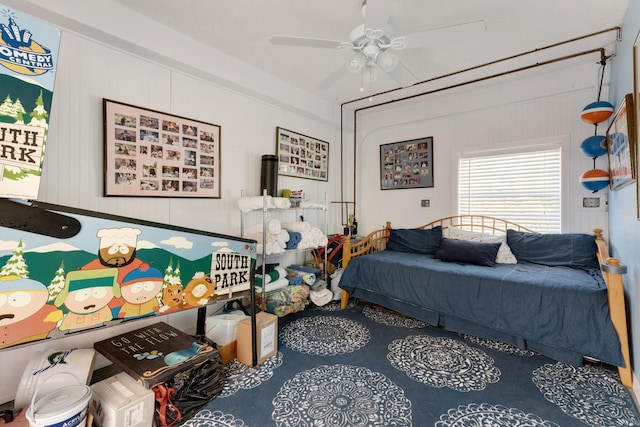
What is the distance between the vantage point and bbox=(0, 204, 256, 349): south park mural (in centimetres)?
113

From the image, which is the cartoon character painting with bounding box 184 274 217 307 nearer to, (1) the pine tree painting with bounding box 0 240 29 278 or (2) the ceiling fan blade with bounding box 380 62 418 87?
(1) the pine tree painting with bounding box 0 240 29 278

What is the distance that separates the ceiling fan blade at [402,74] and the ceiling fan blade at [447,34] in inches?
8.4

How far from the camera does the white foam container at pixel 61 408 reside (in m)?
1.15

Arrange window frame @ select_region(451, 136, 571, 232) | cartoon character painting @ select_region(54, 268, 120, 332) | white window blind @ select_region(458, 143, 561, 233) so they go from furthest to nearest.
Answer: white window blind @ select_region(458, 143, 561, 233) < window frame @ select_region(451, 136, 571, 232) < cartoon character painting @ select_region(54, 268, 120, 332)

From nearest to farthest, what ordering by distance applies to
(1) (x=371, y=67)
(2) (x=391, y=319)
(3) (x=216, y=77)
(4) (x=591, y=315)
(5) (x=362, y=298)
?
(4) (x=591, y=315)
(1) (x=371, y=67)
(3) (x=216, y=77)
(2) (x=391, y=319)
(5) (x=362, y=298)

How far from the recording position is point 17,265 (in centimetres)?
112

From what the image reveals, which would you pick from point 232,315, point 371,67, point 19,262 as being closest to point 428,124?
point 371,67

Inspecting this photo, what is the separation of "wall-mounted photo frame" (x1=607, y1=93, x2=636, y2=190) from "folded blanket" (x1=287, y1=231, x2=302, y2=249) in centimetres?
242

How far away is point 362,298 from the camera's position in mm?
3146

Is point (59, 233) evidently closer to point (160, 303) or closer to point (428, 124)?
point (160, 303)

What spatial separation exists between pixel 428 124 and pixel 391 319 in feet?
8.00

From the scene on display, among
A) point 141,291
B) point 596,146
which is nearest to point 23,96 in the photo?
point 141,291

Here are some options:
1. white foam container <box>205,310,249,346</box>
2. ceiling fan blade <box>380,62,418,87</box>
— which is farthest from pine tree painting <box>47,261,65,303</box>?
ceiling fan blade <box>380,62,418,87</box>

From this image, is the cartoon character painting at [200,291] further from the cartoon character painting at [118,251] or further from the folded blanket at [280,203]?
the folded blanket at [280,203]
